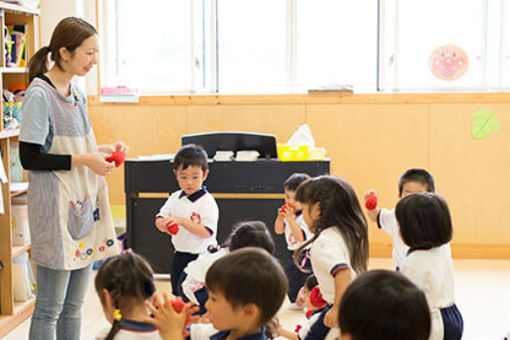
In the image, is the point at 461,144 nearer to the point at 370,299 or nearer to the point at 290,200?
the point at 290,200

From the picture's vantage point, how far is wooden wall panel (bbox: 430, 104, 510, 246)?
15.1 feet

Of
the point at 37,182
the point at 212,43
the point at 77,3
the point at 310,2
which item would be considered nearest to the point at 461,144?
the point at 310,2

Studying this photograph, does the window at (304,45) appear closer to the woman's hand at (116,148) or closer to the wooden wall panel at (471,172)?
the wooden wall panel at (471,172)

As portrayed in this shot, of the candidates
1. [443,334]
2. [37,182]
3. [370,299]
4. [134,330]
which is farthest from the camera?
[37,182]

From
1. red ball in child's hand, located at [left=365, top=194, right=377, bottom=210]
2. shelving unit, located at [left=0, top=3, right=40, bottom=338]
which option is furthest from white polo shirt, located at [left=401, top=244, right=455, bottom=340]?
shelving unit, located at [left=0, top=3, right=40, bottom=338]

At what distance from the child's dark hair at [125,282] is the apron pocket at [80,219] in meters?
0.67

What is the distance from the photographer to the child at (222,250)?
238cm

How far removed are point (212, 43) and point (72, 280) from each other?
299cm

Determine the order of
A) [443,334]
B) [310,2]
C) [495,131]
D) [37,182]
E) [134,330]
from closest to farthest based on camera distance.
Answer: [134,330] → [443,334] → [37,182] → [495,131] → [310,2]

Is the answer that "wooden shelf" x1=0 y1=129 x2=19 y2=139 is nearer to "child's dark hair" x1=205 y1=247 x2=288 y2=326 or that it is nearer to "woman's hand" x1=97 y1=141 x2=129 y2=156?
"woman's hand" x1=97 y1=141 x2=129 y2=156

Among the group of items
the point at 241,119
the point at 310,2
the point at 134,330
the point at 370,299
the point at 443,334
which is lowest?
the point at 443,334

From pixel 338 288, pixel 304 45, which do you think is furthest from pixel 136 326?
pixel 304 45

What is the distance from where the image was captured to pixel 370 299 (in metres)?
1.23

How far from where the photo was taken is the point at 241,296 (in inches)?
59.9
